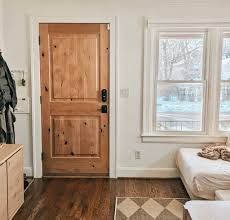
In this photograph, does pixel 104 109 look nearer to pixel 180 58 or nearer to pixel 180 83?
pixel 180 83

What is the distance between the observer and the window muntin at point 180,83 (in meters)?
3.73

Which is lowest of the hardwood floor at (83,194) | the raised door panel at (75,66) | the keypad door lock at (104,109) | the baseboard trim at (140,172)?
the hardwood floor at (83,194)

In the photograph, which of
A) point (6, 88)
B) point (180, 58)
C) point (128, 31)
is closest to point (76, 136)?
point (6, 88)

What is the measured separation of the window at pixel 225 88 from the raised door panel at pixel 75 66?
5.24 feet

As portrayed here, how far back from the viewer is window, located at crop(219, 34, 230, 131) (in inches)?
146

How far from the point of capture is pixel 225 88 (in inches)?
148

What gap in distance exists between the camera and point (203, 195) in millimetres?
2914

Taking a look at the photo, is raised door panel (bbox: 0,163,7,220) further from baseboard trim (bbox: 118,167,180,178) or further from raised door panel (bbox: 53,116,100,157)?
baseboard trim (bbox: 118,167,180,178)

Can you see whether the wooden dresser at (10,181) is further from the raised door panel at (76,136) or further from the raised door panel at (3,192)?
the raised door panel at (76,136)

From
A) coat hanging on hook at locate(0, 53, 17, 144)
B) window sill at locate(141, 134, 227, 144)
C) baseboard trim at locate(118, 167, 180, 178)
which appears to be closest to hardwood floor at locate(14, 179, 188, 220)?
baseboard trim at locate(118, 167, 180, 178)

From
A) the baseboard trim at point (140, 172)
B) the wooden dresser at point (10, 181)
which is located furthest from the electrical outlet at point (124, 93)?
the wooden dresser at point (10, 181)

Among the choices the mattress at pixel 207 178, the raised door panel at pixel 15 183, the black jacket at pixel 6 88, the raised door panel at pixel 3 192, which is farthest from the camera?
the black jacket at pixel 6 88

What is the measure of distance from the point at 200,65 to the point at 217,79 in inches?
10.9

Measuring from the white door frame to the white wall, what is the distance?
65mm
